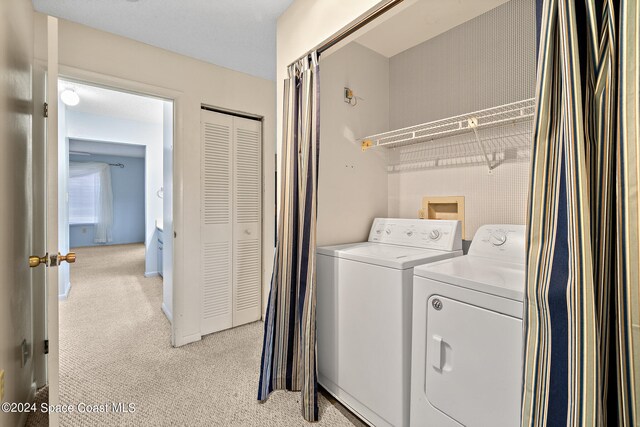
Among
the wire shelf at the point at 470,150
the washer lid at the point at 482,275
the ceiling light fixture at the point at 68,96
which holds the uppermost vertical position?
the ceiling light fixture at the point at 68,96

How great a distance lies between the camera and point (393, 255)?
160cm

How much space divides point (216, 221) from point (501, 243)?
2.19 meters

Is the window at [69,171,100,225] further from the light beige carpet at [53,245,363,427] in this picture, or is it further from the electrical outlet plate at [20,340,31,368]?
the electrical outlet plate at [20,340,31,368]

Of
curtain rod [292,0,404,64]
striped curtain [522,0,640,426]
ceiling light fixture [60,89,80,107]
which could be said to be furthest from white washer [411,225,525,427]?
ceiling light fixture [60,89,80,107]

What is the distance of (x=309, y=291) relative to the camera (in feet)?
5.47

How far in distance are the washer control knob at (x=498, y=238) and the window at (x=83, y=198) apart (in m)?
8.78

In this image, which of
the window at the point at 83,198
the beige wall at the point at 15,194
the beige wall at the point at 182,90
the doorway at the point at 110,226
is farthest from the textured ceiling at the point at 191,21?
the window at the point at 83,198

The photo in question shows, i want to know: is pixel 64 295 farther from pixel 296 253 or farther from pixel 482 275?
pixel 482 275

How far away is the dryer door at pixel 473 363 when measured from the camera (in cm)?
104

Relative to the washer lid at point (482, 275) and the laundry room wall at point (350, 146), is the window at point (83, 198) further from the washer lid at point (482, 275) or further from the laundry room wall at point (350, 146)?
the washer lid at point (482, 275)

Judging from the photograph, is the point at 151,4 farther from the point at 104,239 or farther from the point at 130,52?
the point at 104,239

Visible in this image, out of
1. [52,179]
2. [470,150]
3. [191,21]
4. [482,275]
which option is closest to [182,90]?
[191,21]

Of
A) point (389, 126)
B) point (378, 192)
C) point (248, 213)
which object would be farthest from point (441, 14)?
point (248, 213)

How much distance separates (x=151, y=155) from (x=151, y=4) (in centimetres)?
401
